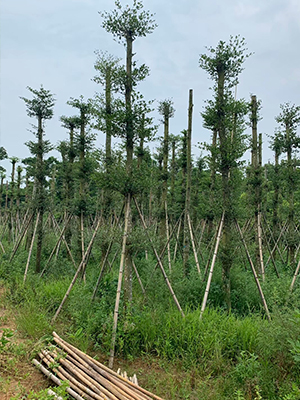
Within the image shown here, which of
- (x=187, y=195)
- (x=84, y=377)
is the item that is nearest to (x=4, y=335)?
(x=84, y=377)

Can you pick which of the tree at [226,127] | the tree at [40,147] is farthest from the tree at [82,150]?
the tree at [226,127]

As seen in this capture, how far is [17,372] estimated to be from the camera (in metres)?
4.15

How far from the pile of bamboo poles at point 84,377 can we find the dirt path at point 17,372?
0.13m

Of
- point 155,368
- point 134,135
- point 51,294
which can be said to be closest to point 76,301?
point 51,294

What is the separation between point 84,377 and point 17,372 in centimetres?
103

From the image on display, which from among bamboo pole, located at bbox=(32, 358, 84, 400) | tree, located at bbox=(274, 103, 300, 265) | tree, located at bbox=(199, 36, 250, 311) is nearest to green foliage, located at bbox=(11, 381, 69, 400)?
bamboo pole, located at bbox=(32, 358, 84, 400)

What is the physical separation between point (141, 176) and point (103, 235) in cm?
152

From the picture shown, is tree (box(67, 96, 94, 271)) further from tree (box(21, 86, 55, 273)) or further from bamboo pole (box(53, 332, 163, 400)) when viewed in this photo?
bamboo pole (box(53, 332, 163, 400))

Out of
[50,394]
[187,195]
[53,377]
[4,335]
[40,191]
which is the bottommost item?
[53,377]

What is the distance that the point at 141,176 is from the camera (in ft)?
20.4

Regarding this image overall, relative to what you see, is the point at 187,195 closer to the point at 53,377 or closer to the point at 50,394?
the point at 53,377

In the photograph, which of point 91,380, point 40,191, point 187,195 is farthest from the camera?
point 40,191

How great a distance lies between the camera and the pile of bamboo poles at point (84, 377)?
363 centimetres

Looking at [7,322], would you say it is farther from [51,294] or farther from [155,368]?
[155,368]
